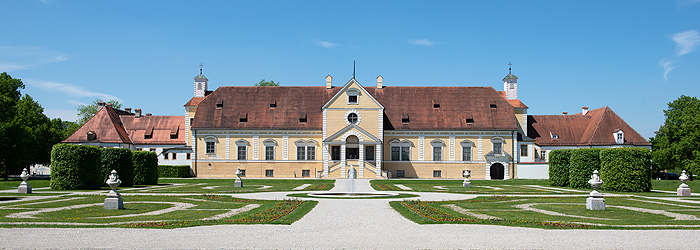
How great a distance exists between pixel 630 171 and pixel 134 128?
57.1 meters

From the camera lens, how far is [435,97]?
6412 cm

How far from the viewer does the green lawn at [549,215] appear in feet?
53.5

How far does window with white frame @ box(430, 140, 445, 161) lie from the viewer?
61000 mm

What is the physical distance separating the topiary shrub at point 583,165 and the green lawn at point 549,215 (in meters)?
10.9

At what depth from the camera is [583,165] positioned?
121ft

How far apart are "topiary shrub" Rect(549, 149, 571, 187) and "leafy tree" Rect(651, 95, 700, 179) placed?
24.1 m

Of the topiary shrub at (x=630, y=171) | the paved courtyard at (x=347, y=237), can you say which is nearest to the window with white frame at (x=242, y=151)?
the topiary shrub at (x=630, y=171)

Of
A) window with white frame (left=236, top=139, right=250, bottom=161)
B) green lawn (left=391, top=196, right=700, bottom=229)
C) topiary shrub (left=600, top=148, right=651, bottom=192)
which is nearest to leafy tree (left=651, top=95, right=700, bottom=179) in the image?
topiary shrub (left=600, top=148, right=651, bottom=192)

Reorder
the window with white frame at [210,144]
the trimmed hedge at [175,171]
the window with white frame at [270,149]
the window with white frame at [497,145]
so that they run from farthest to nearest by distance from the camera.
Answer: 1. the window with white frame at [210,144]
2. the window with white frame at [270,149]
3. the window with white frame at [497,145]
4. the trimmed hedge at [175,171]

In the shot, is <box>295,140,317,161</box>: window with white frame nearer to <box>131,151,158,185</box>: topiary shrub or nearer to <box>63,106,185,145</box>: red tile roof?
<box>63,106,185,145</box>: red tile roof

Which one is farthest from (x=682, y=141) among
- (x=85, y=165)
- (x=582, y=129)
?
(x=85, y=165)

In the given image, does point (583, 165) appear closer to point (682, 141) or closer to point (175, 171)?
point (682, 141)

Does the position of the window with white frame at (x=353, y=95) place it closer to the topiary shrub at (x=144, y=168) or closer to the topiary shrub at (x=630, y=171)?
the topiary shrub at (x=144, y=168)

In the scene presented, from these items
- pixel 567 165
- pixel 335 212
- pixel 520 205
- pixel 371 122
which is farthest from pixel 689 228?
pixel 371 122
